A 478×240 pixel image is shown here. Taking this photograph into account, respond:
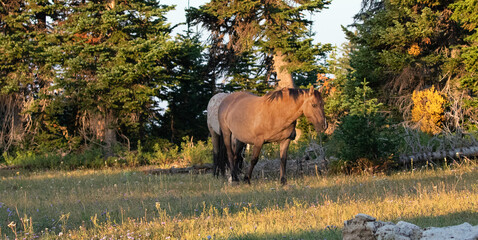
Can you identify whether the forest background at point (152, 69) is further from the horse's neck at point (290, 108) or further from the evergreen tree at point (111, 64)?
the horse's neck at point (290, 108)

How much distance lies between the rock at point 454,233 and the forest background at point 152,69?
1192 centimetres

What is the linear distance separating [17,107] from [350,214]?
1601 centimetres

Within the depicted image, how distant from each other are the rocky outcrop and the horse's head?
446 centimetres

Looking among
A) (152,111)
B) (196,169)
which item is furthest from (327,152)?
(152,111)

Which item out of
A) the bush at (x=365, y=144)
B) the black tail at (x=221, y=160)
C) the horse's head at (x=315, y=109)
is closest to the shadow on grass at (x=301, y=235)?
the horse's head at (x=315, y=109)

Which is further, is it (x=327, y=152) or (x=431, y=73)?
(x=431, y=73)

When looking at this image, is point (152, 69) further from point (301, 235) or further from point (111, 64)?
point (301, 235)

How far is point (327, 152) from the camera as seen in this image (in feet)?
41.1

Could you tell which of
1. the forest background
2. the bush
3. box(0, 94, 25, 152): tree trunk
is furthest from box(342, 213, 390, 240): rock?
box(0, 94, 25, 152): tree trunk

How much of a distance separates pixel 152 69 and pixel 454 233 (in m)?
15.2

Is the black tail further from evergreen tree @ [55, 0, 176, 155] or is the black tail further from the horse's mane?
evergreen tree @ [55, 0, 176, 155]

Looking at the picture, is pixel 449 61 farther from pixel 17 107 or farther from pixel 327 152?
pixel 17 107

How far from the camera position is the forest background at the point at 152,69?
53.5 feet

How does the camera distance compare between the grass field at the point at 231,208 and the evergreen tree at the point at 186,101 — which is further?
the evergreen tree at the point at 186,101
